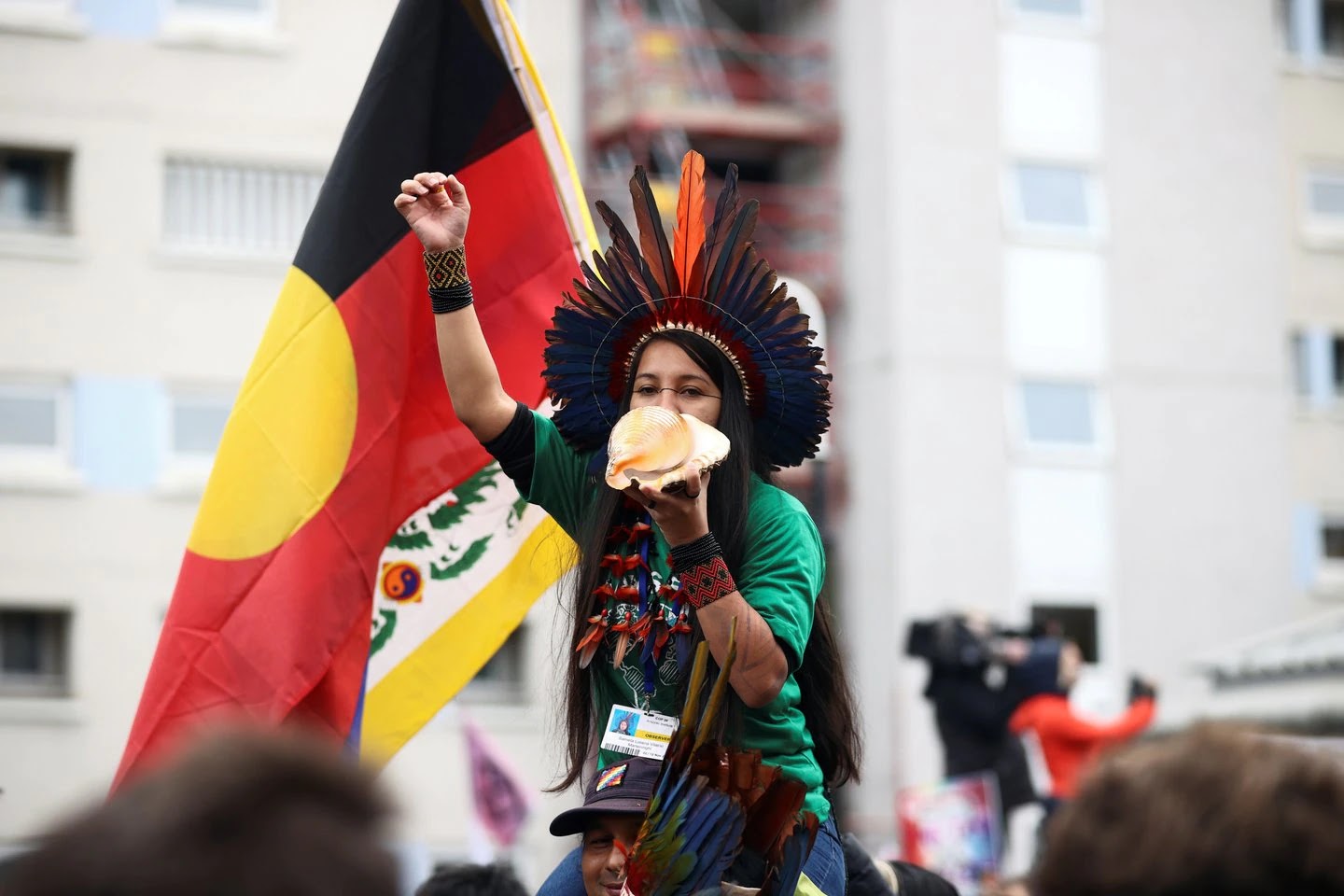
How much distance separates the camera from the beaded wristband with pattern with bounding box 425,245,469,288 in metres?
3.71

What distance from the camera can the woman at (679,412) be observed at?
345 cm

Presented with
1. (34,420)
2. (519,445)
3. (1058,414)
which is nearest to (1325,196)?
(1058,414)

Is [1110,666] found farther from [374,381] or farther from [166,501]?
[374,381]

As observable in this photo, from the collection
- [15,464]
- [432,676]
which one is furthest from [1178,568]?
[432,676]

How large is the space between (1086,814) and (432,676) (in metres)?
3.08

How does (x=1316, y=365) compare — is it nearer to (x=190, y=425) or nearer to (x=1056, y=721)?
(x=190, y=425)

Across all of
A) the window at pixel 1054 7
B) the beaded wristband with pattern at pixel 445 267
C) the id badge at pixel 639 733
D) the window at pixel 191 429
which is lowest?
the id badge at pixel 639 733

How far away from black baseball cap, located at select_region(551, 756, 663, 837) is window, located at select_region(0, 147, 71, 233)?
19579mm

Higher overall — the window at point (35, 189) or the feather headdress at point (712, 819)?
the window at point (35, 189)

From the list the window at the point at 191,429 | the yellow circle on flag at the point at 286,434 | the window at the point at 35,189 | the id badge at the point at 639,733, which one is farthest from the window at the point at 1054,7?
the id badge at the point at 639,733

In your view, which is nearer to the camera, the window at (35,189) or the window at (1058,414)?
the window at (35,189)

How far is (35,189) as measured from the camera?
21828mm

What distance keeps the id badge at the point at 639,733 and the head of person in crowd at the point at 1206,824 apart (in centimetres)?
148

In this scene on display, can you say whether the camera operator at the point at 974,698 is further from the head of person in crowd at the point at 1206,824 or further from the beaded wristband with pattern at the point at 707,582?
the head of person in crowd at the point at 1206,824
